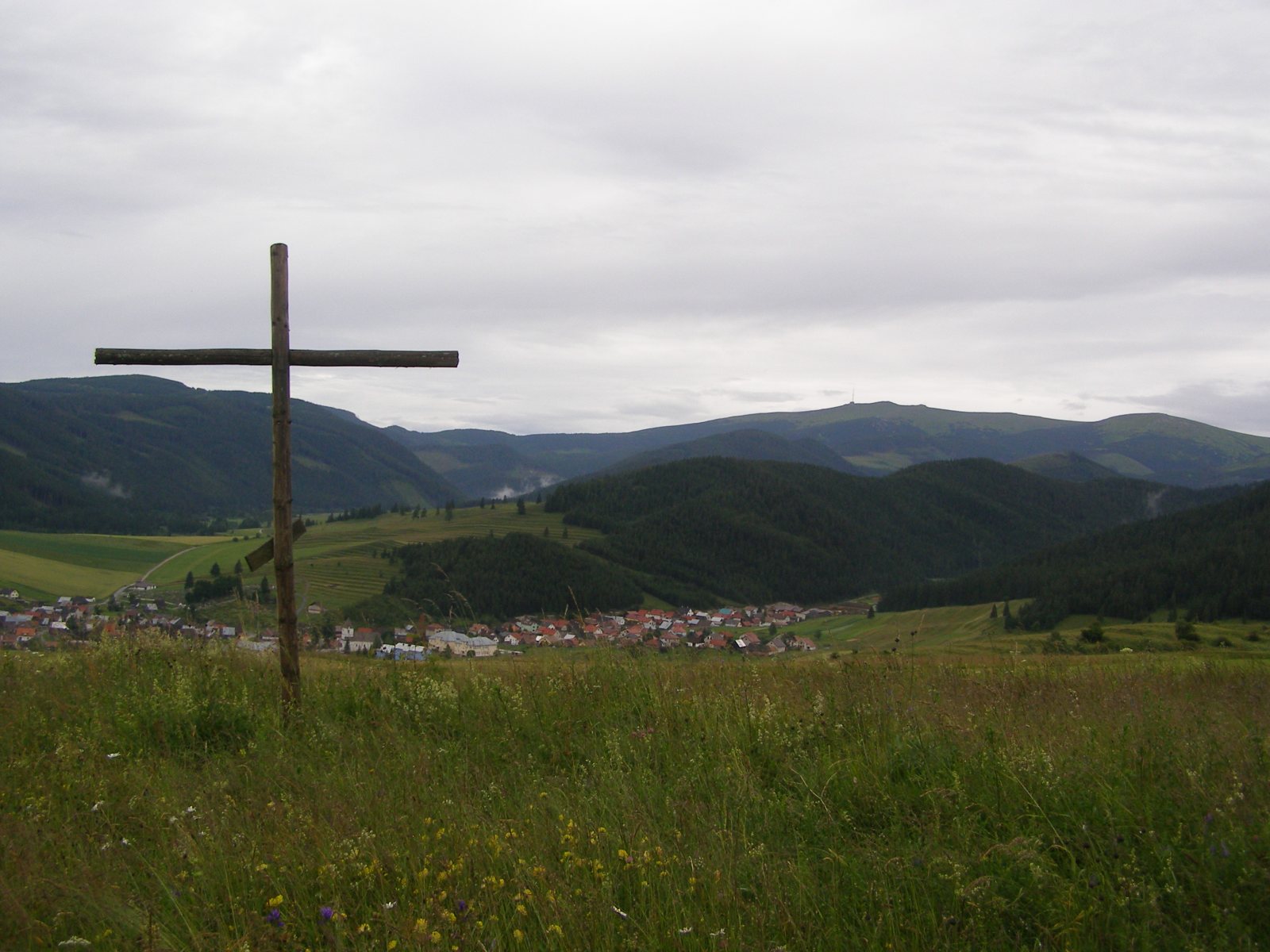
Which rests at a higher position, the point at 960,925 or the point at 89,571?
the point at 960,925

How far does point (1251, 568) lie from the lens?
75750mm

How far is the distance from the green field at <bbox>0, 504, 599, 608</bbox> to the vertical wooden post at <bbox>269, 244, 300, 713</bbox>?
58.1m

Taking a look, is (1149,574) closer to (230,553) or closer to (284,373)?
(284,373)

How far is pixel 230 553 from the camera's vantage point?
112125 mm

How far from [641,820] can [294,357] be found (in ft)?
16.7

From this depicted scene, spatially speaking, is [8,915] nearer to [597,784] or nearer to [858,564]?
[597,784]

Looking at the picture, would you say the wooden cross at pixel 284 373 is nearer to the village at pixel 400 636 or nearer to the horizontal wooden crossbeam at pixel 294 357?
the horizontal wooden crossbeam at pixel 294 357

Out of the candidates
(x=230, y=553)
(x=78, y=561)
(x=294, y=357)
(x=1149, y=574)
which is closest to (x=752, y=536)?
(x=1149, y=574)

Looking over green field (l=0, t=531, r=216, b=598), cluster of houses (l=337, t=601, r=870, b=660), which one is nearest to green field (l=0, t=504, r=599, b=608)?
green field (l=0, t=531, r=216, b=598)

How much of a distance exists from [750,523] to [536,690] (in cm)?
15996

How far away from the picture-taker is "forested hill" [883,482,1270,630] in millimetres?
74625

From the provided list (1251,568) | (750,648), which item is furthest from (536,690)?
(1251,568)

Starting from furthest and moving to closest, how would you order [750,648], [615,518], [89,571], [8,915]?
[615,518] → [89,571] → [750,648] → [8,915]

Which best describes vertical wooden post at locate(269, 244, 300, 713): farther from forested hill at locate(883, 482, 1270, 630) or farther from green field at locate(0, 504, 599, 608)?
forested hill at locate(883, 482, 1270, 630)
